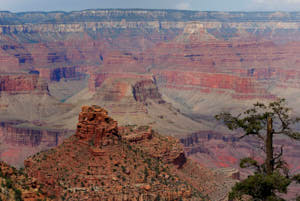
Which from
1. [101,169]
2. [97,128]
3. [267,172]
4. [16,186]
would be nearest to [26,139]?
[97,128]

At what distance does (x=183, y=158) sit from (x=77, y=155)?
561 inches

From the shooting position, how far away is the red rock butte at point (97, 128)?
4103cm

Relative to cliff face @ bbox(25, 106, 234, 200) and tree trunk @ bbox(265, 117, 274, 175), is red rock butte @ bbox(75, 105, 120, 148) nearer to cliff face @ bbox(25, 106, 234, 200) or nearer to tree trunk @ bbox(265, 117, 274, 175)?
cliff face @ bbox(25, 106, 234, 200)

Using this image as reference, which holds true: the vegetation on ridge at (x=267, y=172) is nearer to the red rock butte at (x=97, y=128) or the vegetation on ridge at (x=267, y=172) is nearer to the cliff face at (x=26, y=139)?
the red rock butte at (x=97, y=128)

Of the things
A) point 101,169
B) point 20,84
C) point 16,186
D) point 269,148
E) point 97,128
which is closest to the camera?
point 16,186

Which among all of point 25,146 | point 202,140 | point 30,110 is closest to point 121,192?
point 25,146

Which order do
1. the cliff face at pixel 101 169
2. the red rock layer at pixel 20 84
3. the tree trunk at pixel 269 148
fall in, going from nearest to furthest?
the tree trunk at pixel 269 148
the cliff face at pixel 101 169
the red rock layer at pixel 20 84

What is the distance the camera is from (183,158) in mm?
52312

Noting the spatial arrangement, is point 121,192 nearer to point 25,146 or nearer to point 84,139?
point 84,139

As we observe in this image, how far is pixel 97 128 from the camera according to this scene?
41.2 m

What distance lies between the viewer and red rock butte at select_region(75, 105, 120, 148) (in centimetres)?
4103

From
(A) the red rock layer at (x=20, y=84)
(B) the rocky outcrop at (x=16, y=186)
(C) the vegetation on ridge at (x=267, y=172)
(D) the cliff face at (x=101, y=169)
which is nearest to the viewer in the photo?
(B) the rocky outcrop at (x=16, y=186)

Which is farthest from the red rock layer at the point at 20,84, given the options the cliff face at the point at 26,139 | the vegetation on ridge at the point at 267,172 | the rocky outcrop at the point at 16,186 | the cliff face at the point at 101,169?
the vegetation on ridge at the point at 267,172

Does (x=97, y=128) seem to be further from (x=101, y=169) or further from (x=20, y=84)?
(x=20, y=84)
